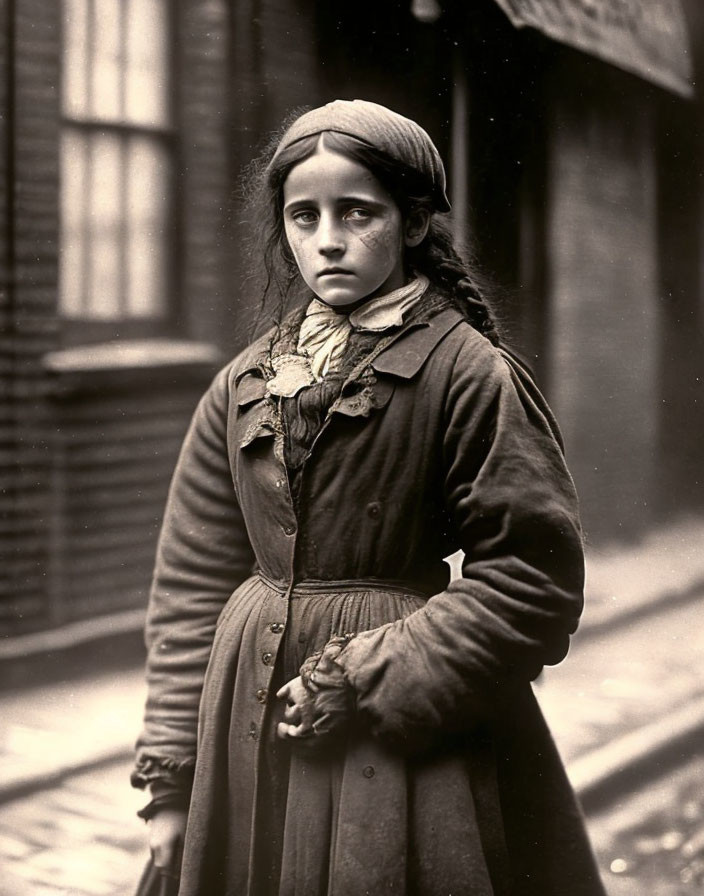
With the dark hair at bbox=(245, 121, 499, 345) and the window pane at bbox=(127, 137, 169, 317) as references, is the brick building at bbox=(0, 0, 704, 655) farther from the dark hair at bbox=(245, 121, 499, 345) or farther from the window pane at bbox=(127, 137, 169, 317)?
the dark hair at bbox=(245, 121, 499, 345)

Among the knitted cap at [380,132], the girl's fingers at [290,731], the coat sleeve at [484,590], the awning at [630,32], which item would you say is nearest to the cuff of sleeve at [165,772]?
the girl's fingers at [290,731]

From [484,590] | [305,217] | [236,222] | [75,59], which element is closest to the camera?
[484,590]

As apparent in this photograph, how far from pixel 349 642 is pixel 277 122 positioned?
1.21m

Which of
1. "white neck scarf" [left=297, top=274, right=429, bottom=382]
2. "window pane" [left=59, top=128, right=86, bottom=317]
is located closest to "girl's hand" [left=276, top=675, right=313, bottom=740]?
"white neck scarf" [left=297, top=274, right=429, bottom=382]

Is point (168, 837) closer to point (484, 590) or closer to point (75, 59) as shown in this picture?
point (484, 590)

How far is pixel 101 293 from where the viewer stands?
312 cm

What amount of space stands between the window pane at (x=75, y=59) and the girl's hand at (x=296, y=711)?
190 cm

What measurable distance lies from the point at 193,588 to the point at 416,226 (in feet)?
2.41

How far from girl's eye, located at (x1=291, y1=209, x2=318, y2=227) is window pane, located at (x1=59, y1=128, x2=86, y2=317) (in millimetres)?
1454

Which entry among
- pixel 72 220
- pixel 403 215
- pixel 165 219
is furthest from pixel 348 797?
pixel 72 220

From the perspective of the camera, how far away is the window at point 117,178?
9.84 feet

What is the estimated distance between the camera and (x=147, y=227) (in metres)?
3.06

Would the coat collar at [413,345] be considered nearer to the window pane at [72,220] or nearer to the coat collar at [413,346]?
the coat collar at [413,346]

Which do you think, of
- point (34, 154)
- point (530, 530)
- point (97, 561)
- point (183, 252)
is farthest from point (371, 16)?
point (97, 561)
